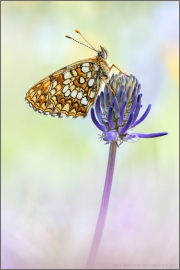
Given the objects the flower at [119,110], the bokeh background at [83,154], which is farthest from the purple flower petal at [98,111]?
the bokeh background at [83,154]

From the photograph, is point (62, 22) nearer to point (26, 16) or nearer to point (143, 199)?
point (26, 16)

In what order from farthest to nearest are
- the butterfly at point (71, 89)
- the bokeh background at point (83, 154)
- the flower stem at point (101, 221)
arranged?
the butterfly at point (71, 89), the bokeh background at point (83, 154), the flower stem at point (101, 221)

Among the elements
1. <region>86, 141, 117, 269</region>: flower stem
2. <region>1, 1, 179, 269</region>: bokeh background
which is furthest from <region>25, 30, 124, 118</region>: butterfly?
<region>86, 141, 117, 269</region>: flower stem

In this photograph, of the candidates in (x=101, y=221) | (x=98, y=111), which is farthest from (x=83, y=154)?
(x=101, y=221)

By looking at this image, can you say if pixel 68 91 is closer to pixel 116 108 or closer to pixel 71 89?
pixel 71 89

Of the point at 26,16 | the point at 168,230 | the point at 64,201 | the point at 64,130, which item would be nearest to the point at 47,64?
the point at 26,16

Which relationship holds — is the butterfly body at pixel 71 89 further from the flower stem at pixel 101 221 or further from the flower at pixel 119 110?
the flower stem at pixel 101 221
